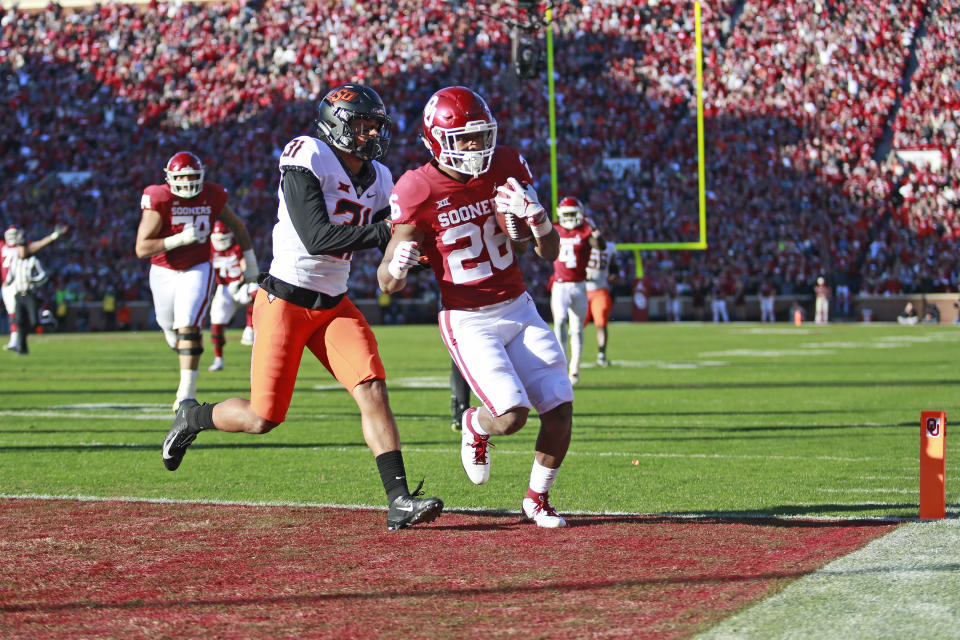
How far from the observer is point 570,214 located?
1441cm

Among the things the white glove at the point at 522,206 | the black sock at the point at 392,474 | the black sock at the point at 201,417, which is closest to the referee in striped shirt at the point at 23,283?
the black sock at the point at 201,417

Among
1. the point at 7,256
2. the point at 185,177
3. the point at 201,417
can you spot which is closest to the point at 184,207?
the point at 185,177

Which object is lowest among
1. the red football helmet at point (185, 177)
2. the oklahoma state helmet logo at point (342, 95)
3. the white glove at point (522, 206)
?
the white glove at point (522, 206)

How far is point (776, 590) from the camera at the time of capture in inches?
159

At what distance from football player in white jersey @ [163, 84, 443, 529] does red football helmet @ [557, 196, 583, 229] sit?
8.81m

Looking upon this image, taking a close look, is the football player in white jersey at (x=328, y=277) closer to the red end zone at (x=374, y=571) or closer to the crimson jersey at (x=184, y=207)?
the red end zone at (x=374, y=571)

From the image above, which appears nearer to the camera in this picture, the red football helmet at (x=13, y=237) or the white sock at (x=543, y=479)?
the white sock at (x=543, y=479)

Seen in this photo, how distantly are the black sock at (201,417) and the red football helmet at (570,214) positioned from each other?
342 inches

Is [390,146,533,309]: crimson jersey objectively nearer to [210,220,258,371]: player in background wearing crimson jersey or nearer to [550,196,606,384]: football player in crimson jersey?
[550,196,606,384]: football player in crimson jersey

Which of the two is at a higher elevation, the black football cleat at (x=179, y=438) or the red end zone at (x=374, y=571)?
the black football cleat at (x=179, y=438)

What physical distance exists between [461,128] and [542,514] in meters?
1.66

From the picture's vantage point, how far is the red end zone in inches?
146

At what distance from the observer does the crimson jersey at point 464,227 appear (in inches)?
208

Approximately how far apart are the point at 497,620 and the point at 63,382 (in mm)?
11413
